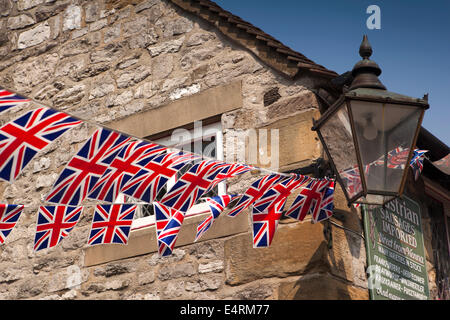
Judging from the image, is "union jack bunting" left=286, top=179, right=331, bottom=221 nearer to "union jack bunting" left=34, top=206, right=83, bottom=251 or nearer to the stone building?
the stone building

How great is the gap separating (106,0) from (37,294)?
2.99 metres

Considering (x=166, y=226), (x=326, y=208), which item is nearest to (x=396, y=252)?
(x=326, y=208)

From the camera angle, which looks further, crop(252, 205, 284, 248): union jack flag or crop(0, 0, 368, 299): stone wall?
crop(0, 0, 368, 299): stone wall

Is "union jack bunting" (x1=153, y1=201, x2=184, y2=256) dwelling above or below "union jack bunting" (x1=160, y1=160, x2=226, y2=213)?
below

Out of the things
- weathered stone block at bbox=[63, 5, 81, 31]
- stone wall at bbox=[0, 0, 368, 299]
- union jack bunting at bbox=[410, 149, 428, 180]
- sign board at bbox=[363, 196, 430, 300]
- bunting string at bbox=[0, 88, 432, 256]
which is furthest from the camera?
weathered stone block at bbox=[63, 5, 81, 31]

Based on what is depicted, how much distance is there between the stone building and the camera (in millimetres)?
4965

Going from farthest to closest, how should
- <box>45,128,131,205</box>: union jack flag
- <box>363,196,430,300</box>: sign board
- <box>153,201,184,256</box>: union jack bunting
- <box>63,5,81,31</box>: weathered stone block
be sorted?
1. <box>63,5,81,31</box>: weathered stone block
2. <box>363,196,430,300</box>: sign board
3. <box>153,201,184,256</box>: union jack bunting
4. <box>45,128,131,205</box>: union jack flag

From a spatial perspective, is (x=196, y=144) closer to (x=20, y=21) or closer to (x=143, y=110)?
(x=143, y=110)

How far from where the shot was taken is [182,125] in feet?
19.2

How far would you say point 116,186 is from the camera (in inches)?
169

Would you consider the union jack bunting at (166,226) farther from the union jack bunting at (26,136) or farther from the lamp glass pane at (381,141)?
the lamp glass pane at (381,141)

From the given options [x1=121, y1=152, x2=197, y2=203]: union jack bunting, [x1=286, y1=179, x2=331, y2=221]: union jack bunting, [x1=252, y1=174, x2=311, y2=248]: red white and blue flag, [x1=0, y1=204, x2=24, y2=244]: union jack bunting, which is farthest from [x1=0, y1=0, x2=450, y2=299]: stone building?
[x1=0, y1=204, x2=24, y2=244]: union jack bunting

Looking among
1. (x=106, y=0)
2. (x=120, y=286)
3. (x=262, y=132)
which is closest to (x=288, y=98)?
(x=262, y=132)

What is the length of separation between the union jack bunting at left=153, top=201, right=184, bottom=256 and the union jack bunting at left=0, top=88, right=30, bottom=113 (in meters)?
1.14
